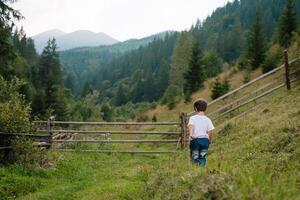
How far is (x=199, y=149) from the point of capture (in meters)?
9.48

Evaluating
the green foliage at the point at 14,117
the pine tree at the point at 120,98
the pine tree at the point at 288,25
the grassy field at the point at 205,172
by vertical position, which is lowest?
the grassy field at the point at 205,172

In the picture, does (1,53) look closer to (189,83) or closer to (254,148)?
(254,148)

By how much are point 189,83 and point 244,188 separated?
42120mm

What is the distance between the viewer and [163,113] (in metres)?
42.7

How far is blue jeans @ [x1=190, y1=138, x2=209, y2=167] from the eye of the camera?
9367mm

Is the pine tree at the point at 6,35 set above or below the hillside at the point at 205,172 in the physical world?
above

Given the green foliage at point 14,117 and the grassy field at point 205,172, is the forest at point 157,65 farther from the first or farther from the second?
the grassy field at point 205,172

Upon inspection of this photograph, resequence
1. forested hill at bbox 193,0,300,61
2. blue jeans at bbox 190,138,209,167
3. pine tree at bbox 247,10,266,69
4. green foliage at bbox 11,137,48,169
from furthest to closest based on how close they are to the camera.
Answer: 1. forested hill at bbox 193,0,300,61
2. pine tree at bbox 247,10,266,69
3. green foliage at bbox 11,137,48,169
4. blue jeans at bbox 190,138,209,167

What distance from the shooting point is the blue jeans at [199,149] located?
30.7 feet

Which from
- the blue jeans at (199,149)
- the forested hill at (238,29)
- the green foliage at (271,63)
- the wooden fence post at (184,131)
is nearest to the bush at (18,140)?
the wooden fence post at (184,131)

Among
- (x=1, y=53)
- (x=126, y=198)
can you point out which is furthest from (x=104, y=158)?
(x=1, y=53)

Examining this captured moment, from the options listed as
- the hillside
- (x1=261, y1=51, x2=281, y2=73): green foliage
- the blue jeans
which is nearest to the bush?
the hillside

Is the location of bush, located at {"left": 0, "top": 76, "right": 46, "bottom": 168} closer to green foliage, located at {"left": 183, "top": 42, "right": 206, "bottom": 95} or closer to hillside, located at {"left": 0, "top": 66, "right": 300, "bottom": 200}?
hillside, located at {"left": 0, "top": 66, "right": 300, "bottom": 200}

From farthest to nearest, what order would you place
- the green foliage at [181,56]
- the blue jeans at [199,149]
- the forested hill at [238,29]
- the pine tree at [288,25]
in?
the forested hill at [238,29]
the green foliage at [181,56]
the pine tree at [288,25]
the blue jeans at [199,149]
